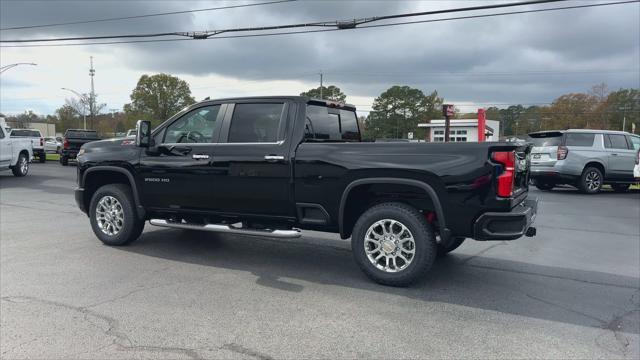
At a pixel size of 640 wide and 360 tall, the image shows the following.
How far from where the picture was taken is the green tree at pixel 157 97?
298ft

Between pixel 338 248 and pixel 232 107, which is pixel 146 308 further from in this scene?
pixel 338 248

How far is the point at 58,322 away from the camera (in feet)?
Result: 13.6

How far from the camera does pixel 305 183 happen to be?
216 inches

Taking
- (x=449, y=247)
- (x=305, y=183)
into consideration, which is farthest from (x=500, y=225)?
(x=305, y=183)

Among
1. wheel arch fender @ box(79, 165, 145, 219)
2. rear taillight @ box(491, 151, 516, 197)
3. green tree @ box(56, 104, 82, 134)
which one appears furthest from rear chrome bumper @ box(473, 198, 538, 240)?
green tree @ box(56, 104, 82, 134)

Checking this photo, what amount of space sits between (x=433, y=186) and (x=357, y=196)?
912 mm

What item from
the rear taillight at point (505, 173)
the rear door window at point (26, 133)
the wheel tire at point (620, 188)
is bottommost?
the wheel tire at point (620, 188)

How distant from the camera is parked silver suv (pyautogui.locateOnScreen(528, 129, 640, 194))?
47.4 feet

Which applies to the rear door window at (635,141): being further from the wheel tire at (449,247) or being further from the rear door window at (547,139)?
the wheel tire at (449,247)

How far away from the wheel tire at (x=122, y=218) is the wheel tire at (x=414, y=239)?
10.5 ft

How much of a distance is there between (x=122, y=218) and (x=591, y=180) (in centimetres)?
1327

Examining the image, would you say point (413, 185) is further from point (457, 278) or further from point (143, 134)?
point (143, 134)

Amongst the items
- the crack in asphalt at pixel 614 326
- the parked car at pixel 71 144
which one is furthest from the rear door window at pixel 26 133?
the crack in asphalt at pixel 614 326

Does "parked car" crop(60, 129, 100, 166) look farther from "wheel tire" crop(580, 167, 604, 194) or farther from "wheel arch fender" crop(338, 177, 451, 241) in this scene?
"wheel arch fender" crop(338, 177, 451, 241)
